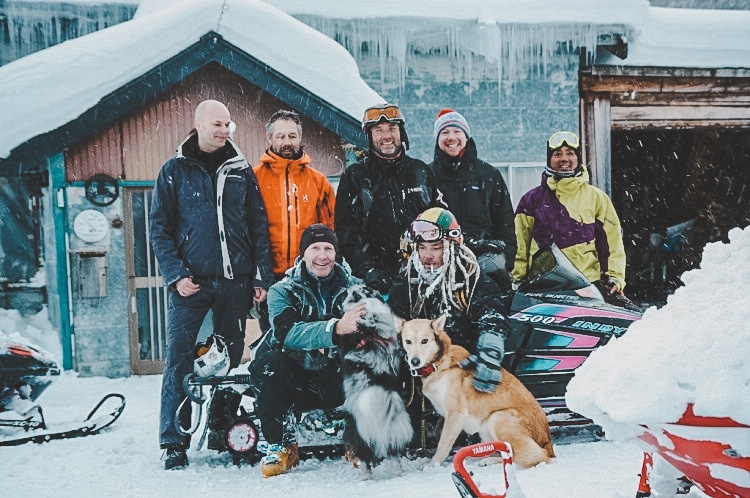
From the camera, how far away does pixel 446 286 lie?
3.52 m

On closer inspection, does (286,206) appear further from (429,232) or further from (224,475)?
(224,475)

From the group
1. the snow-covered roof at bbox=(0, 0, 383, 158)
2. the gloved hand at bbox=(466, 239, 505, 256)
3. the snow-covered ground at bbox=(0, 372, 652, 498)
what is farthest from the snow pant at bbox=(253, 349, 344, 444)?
the snow-covered roof at bbox=(0, 0, 383, 158)

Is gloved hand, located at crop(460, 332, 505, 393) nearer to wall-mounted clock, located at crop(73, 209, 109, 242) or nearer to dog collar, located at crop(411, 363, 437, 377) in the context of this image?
dog collar, located at crop(411, 363, 437, 377)

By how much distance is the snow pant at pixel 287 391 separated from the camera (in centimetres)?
349

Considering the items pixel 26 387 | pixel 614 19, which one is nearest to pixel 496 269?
pixel 26 387

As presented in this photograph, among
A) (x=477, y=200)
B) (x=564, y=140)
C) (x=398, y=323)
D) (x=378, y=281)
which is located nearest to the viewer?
(x=398, y=323)

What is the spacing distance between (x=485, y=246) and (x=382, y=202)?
0.67 metres

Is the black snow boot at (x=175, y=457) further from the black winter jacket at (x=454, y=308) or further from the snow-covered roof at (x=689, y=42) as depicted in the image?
the snow-covered roof at (x=689, y=42)

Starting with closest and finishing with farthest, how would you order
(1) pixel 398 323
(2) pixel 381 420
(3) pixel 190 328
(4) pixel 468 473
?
(4) pixel 468 473 → (2) pixel 381 420 → (1) pixel 398 323 → (3) pixel 190 328

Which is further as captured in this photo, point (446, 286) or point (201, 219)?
point (201, 219)

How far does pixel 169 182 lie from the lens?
3.92m

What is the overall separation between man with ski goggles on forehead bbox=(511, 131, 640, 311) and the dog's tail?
176 centimetres

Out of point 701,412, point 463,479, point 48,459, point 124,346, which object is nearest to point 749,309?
point 701,412

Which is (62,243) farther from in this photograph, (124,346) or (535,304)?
(535,304)
